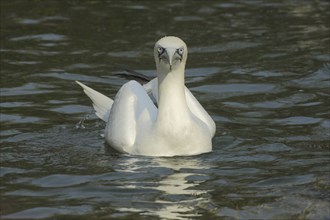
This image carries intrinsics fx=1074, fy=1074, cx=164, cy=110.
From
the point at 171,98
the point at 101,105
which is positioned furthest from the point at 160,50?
the point at 101,105

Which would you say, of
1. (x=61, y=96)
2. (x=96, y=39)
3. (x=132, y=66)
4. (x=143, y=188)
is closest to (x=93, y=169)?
(x=143, y=188)

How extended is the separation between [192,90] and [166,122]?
10.5 ft

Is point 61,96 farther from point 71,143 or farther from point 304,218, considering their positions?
point 304,218

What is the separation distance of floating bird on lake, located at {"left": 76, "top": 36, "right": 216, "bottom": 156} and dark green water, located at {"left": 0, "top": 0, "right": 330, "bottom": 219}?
0.16 m

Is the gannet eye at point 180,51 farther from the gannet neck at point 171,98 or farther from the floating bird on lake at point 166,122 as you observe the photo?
the gannet neck at point 171,98

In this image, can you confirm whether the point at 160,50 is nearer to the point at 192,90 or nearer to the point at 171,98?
the point at 171,98

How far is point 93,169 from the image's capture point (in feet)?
34.9

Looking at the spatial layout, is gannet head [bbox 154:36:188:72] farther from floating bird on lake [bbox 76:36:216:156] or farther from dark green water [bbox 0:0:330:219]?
dark green water [bbox 0:0:330:219]

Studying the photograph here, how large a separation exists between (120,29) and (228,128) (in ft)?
19.2

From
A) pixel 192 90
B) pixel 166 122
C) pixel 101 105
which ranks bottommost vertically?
pixel 192 90

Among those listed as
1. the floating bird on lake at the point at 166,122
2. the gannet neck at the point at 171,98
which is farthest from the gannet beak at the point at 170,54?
the gannet neck at the point at 171,98

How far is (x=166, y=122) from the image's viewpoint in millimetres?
11242

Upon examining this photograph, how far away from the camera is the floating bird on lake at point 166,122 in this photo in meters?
11.0

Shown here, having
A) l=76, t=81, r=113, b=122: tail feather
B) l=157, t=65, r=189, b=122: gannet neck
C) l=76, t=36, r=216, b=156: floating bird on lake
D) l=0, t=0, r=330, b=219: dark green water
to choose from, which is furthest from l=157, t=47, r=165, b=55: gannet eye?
l=76, t=81, r=113, b=122: tail feather
